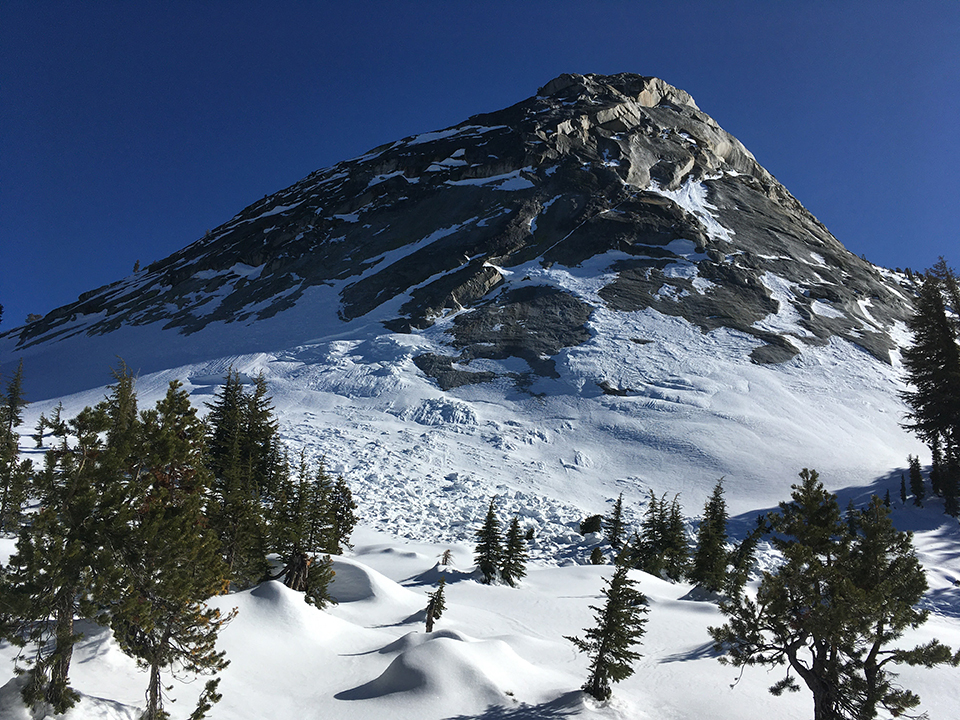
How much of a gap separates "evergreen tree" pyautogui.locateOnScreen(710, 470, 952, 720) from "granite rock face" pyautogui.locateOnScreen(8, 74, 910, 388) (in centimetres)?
3608

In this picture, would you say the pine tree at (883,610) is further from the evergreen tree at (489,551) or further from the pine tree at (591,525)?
the pine tree at (591,525)

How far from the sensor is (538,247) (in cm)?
6806

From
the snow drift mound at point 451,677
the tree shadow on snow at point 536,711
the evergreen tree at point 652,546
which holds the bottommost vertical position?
the tree shadow on snow at point 536,711

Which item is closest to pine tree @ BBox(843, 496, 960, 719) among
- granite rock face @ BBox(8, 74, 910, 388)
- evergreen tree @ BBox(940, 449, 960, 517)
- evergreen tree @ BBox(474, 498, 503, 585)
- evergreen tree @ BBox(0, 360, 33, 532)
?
evergreen tree @ BBox(0, 360, 33, 532)

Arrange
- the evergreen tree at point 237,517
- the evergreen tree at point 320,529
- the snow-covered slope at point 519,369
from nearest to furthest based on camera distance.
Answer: the snow-covered slope at point 519,369 → the evergreen tree at point 237,517 → the evergreen tree at point 320,529

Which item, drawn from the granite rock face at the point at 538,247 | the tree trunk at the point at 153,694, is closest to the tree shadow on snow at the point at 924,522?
the granite rock face at the point at 538,247

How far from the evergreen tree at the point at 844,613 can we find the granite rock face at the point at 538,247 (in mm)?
36078

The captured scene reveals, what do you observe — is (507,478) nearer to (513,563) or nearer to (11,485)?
(513,563)

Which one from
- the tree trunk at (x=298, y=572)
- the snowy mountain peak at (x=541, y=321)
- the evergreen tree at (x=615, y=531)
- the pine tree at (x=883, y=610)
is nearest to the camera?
the pine tree at (x=883, y=610)

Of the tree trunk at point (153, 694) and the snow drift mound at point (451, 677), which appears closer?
the tree trunk at point (153, 694)

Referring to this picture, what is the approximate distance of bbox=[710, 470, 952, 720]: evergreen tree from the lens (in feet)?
29.1

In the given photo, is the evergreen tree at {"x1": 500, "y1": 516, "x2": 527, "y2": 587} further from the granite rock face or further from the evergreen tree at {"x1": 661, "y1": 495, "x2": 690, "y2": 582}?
the granite rock face

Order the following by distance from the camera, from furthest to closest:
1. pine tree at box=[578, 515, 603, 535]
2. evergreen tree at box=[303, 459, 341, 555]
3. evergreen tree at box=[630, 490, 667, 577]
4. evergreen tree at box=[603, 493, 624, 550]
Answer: pine tree at box=[578, 515, 603, 535], evergreen tree at box=[603, 493, 624, 550], evergreen tree at box=[630, 490, 667, 577], evergreen tree at box=[303, 459, 341, 555]

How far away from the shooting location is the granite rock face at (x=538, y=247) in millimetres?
55344
